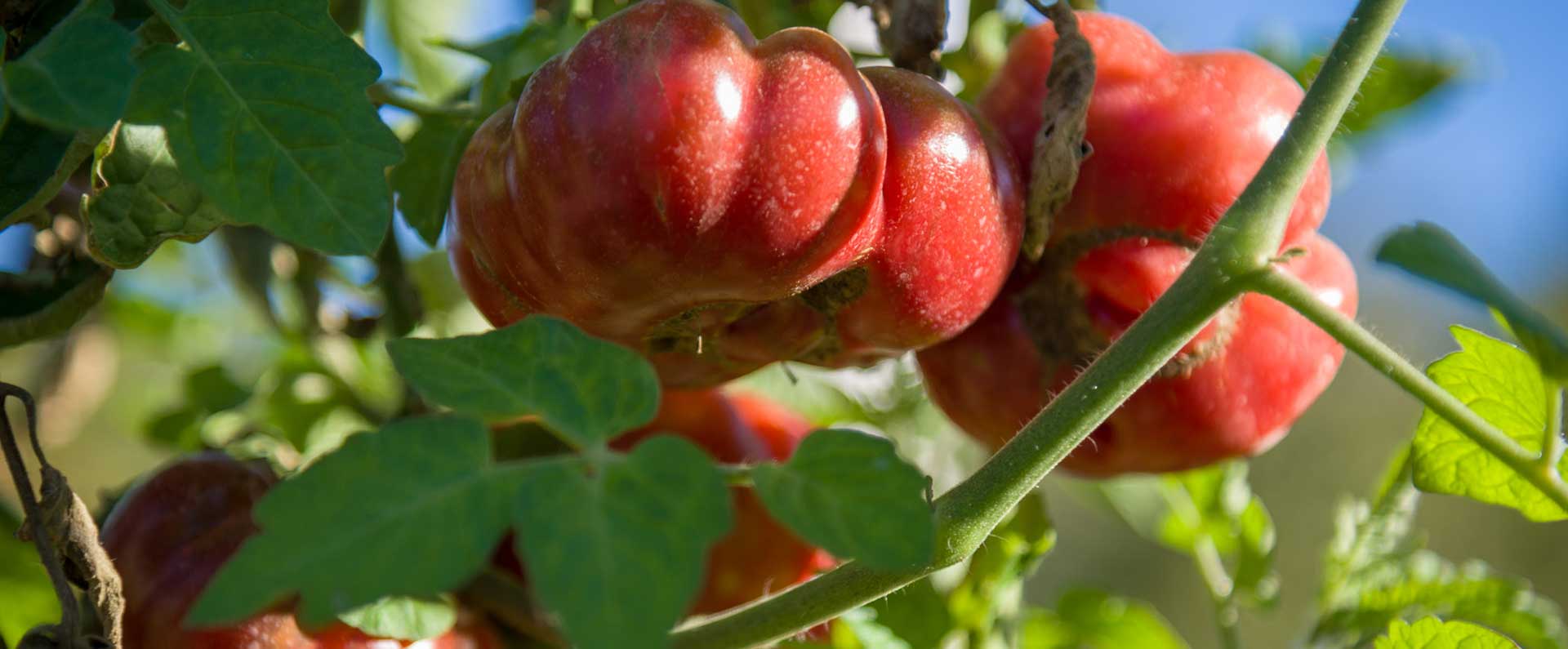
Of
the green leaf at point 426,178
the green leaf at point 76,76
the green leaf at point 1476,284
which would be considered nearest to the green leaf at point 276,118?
the green leaf at point 76,76

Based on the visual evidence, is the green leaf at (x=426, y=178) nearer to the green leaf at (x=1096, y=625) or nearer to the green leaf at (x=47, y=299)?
the green leaf at (x=47, y=299)

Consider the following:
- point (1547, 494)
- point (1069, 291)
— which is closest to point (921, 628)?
point (1069, 291)

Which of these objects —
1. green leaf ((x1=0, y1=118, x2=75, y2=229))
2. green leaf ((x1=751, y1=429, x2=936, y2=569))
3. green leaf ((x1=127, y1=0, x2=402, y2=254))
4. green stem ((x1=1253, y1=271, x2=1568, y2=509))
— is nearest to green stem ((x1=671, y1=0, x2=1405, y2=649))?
green stem ((x1=1253, y1=271, x2=1568, y2=509))

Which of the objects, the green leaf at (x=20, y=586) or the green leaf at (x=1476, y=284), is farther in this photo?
the green leaf at (x=20, y=586)

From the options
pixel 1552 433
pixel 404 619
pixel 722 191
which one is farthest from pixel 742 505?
pixel 1552 433

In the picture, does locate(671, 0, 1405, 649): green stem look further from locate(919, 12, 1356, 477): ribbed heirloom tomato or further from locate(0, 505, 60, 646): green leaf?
locate(0, 505, 60, 646): green leaf

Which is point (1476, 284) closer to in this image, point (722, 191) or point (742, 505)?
point (722, 191)
